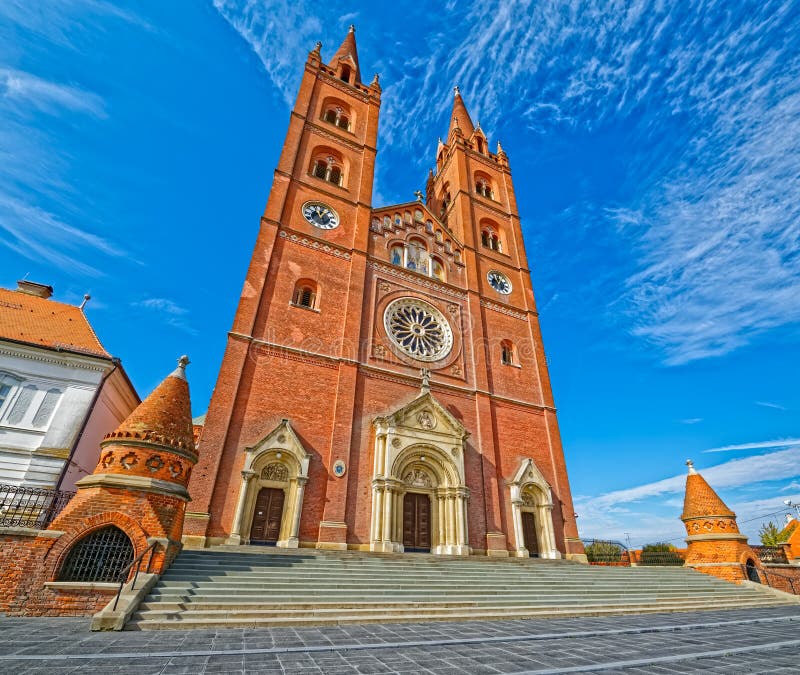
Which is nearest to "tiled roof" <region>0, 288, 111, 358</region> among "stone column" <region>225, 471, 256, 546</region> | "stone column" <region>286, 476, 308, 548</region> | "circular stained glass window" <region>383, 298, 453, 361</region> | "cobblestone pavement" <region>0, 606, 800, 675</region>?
"stone column" <region>225, 471, 256, 546</region>

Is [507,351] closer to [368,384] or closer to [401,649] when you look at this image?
[368,384]

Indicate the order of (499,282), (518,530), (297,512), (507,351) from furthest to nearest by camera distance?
1. (499,282)
2. (507,351)
3. (518,530)
4. (297,512)

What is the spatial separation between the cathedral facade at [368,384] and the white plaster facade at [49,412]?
4.02 m

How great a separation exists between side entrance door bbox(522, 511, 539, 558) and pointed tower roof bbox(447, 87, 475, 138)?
91.8 ft

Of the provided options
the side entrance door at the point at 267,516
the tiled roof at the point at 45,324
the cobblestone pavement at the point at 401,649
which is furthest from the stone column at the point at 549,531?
the tiled roof at the point at 45,324

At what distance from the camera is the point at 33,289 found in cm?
1716

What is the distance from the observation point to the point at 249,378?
14.4 m

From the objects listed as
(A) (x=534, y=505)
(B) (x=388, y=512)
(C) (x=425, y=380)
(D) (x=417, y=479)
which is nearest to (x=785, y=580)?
(A) (x=534, y=505)

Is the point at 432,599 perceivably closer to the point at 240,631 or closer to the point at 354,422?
the point at 240,631

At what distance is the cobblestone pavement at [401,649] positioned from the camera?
4.28m

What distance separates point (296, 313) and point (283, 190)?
675cm

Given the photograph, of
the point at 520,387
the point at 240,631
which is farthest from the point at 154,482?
the point at 520,387

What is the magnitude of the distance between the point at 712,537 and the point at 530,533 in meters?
6.70

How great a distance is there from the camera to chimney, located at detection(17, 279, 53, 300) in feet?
55.8
